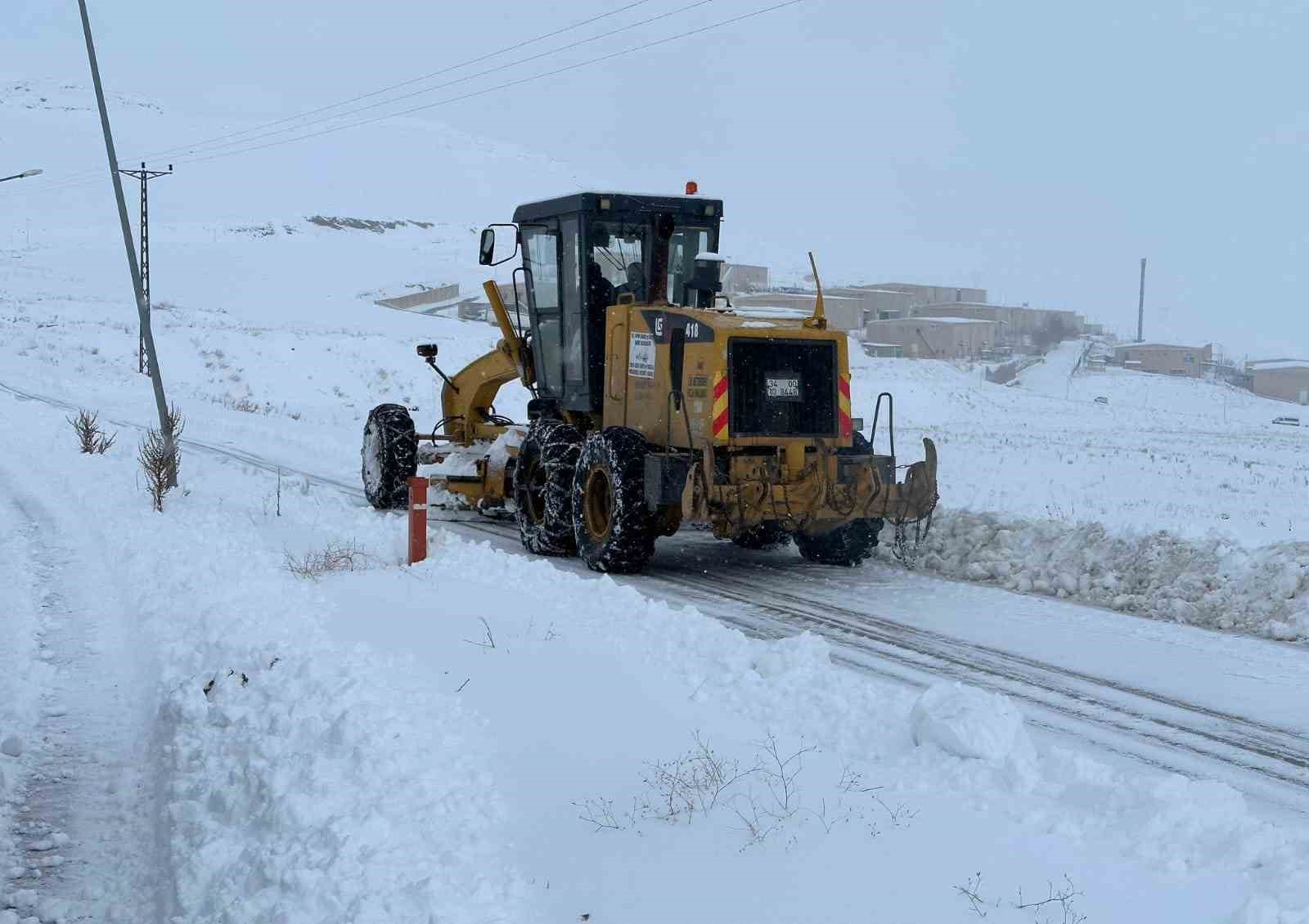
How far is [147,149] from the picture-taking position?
454ft

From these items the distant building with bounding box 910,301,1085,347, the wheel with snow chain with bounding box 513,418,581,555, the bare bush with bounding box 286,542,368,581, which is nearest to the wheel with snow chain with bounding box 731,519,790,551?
the wheel with snow chain with bounding box 513,418,581,555

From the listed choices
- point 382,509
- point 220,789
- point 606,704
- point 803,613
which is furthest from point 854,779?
point 382,509

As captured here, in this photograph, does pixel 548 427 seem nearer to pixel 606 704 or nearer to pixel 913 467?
pixel 913 467

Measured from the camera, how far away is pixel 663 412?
35.3 ft

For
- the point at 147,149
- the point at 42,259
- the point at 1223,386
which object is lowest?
the point at 1223,386

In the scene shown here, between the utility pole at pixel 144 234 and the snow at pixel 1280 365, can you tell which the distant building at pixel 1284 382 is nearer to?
the snow at pixel 1280 365

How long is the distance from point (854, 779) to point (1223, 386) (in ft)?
209

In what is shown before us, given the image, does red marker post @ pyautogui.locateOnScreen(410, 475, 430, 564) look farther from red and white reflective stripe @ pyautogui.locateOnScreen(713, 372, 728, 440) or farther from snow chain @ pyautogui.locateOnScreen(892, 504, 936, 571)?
snow chain @ pyautogui.locateOnScreen(892, 504, 936, 571)

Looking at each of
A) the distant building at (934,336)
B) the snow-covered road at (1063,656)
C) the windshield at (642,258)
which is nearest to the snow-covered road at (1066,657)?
the snow-covered road at (1063,656)

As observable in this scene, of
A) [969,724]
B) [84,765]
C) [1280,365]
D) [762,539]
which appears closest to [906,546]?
[762,539]

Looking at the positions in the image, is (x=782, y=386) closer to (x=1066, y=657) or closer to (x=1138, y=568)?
(x=1138, y=568)

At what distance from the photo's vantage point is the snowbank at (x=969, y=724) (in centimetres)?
527

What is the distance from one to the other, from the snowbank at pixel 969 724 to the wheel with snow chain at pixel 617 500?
4.85m

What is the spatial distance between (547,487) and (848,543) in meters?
2.74
